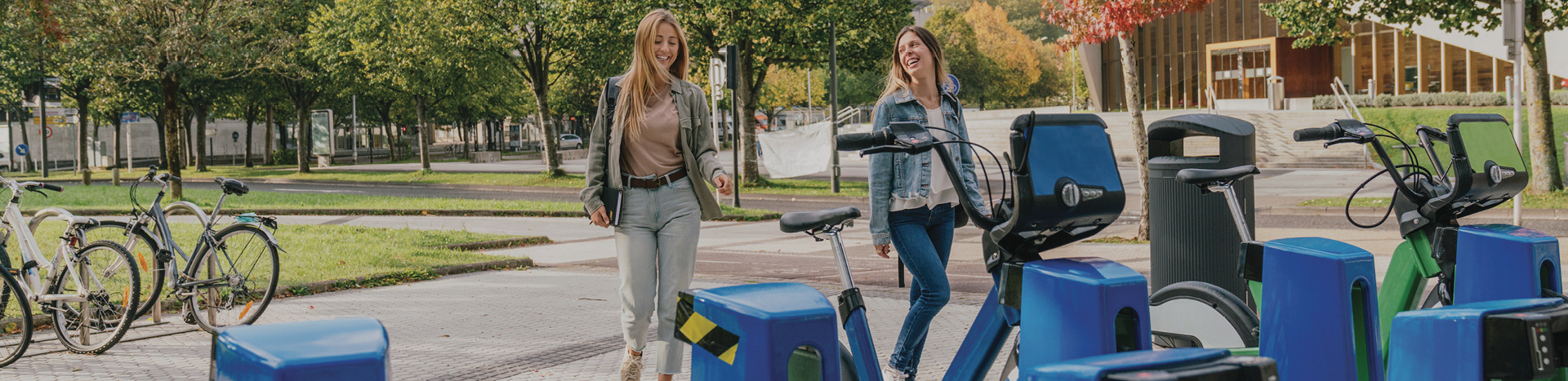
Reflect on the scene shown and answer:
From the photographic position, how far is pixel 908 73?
4.29 metres

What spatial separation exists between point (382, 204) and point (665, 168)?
14.9 meters

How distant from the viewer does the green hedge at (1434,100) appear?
3147 centimetres

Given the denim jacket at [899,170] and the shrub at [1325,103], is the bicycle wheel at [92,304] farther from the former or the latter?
the shrub at [1325,103]

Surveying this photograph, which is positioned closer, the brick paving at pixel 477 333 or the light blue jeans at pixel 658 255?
the light blue jeans at pixel 658 255

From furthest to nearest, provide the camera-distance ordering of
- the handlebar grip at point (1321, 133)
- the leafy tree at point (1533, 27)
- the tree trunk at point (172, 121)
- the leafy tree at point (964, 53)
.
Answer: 1. the leafy tree at point (964, 53)
2. the tree trunk at point (172, 121)
3. the leafy tree at point (1533, 27)
4. the handlebar grip at point (1321, 133)

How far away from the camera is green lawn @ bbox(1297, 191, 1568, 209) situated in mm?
14172

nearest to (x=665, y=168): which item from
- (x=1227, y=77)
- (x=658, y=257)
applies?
(x=658, y=257)

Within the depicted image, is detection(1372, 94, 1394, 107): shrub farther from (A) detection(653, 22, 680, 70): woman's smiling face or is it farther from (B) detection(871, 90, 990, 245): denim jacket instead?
(A) detection(653, 22, 680, 70): woman's smiling face

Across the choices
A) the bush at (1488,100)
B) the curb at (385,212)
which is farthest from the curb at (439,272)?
the bush at (1488,100)

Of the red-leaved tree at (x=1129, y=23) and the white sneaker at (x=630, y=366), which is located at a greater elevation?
the red-leaved tree at (x=1129, y=23)

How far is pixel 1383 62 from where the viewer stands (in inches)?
1563

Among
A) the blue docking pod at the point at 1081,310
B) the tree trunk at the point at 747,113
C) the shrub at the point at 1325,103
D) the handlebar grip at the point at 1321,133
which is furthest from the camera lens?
the shrub at the point at 1325,103

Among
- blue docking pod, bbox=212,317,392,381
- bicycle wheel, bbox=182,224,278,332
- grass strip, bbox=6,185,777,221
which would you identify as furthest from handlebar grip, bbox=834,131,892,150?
grass strip, bbox=6,185,777,221

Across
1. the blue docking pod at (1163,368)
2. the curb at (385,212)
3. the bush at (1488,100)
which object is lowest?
the curb at (385,212)
